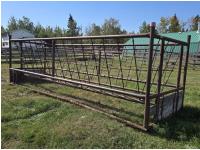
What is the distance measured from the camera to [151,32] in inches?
155

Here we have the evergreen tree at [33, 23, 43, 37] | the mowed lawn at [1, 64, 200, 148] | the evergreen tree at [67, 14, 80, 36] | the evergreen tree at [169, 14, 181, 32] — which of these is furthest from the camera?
the evergreen tree at [33, 23, 43, 37]

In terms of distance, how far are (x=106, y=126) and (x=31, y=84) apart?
14.8ft

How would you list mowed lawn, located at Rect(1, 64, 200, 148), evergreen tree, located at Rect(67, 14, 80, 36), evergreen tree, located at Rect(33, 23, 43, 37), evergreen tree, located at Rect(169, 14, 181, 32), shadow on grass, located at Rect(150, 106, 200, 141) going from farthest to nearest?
evergreen tree, located at Rect(33, 23, 43, 37)
evergreen tree, located at Rect(67, 14, 80, 36)
evergreen tree, located at Rect(169, 14, 181, 32)
shadow on grass, located at Rect(150, 106, 200, 141)
mowed lawn, located at Rect(1, 64, 200, 148)

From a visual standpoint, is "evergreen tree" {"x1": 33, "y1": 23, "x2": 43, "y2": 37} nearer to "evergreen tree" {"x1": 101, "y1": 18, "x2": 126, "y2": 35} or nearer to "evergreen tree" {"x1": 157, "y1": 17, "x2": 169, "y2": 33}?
"evergreen tree" {"x1": 101, "y1": 18, "x2": 126, "y2": 35}

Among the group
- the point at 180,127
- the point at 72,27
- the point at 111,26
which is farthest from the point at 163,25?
the point at 180,127

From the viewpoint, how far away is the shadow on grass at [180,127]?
13.2ft

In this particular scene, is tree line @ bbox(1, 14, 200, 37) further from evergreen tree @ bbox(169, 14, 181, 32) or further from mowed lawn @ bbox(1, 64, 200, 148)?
mowed lawn @ bbox(1, 64, 200, 148)

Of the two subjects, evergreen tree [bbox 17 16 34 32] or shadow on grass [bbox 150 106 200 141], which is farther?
evergreen tree [bbox 17 16 34 32]

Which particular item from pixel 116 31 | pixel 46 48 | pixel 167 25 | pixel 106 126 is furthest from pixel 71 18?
pixel 106 126

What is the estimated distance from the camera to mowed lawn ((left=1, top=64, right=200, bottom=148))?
12.1ft

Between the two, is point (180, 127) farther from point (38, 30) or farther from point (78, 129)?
point (38, 30)

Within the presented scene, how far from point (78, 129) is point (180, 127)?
1669mm

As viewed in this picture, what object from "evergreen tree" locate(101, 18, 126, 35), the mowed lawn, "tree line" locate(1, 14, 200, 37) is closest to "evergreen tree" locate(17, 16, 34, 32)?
"tree line" locate(1, 14, 200, 37)

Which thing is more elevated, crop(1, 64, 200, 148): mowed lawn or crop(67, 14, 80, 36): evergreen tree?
crop(67, 14, 80, 36): evergreen tree
